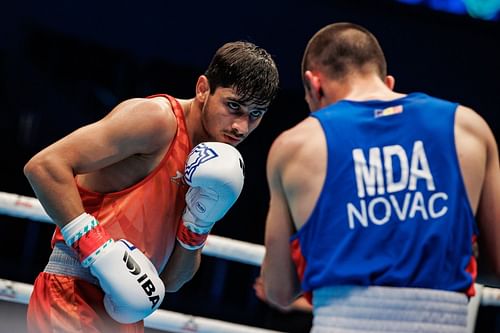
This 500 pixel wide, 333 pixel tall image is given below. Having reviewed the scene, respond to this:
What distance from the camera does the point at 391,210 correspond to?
176 centimetres

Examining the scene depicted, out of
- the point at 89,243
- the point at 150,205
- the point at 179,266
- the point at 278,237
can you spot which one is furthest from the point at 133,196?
the point at 278,237

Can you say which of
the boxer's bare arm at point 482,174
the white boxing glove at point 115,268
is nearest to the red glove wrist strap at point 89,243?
the white boxing glove at point 115,268

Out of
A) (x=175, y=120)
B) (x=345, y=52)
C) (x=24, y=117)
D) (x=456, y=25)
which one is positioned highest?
(x=345, y=52)

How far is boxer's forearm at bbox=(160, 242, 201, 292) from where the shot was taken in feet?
8.50

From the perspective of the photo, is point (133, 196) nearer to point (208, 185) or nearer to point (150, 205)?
point (150, 205)

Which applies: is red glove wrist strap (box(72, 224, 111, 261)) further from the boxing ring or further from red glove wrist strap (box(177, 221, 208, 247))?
the boxing ring

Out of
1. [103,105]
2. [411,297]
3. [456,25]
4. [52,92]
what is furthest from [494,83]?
[411,297]

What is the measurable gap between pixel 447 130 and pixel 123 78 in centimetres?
537

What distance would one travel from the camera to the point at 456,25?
7020mm

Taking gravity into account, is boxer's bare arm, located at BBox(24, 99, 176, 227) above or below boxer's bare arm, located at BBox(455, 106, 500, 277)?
below

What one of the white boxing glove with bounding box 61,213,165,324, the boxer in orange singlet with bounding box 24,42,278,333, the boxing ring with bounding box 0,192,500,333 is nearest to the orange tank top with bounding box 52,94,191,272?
the boxer in orange singlet with bounding box 24,42,278,333

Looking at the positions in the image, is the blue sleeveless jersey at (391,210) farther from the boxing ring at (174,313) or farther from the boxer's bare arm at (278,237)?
the boxing ring at (174,313)

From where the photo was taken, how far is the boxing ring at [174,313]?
10.2 ft

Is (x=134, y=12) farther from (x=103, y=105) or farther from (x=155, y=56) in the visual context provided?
(x=103, y=105)
